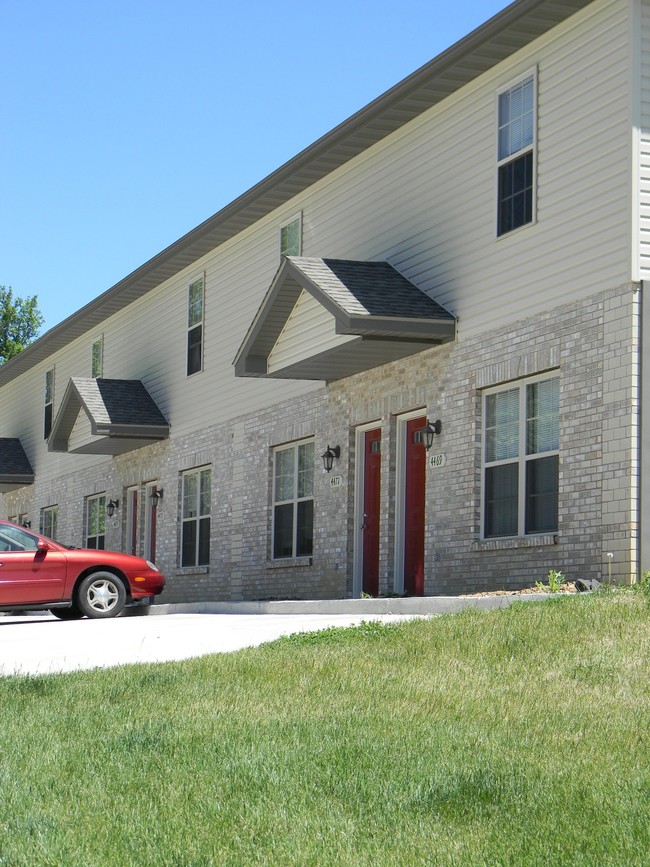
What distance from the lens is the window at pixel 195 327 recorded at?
25.4m

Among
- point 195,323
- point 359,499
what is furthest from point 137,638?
point 195,323

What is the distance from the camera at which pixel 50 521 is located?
33969 mm

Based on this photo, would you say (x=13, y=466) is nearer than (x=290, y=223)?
No

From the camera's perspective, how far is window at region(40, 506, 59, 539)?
3334cm

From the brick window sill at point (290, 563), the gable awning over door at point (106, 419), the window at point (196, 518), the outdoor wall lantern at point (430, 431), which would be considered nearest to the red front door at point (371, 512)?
the brick window sill at point (290, 563)

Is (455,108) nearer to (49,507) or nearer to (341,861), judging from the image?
(341,861)

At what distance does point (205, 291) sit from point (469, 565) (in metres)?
11.2

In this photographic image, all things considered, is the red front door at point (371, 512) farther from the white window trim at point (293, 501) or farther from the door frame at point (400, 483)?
the white window trim at point (293, 501)

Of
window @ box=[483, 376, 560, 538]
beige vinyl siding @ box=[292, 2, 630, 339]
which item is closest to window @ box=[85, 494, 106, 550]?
beige vinyl siding @ box=[292, 2, 630, 339]

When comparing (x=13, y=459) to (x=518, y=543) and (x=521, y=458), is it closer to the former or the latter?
(x=521, y=458)

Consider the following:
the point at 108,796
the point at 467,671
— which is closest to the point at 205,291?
the point at 467,671

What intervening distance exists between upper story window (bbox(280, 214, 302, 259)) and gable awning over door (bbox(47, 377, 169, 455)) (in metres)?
5.61

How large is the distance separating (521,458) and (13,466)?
22.7m

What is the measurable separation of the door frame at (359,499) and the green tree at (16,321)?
4124 centimetres
